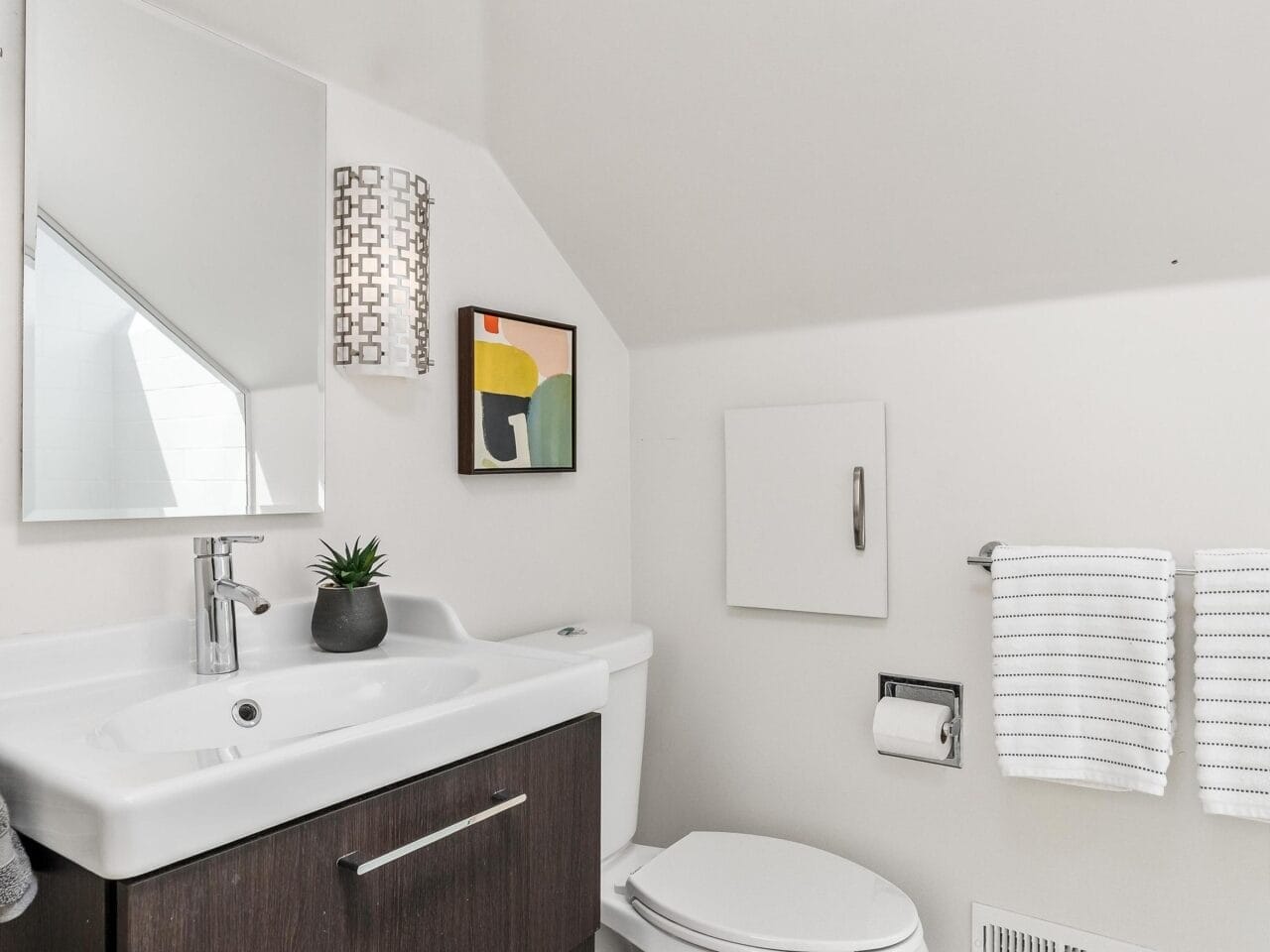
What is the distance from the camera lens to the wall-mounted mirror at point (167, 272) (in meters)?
1.13

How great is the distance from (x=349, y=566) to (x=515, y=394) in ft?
1.74

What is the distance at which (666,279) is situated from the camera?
1.88 m

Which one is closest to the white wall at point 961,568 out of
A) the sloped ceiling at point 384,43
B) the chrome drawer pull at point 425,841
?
the sloped ceiling at point 384,43

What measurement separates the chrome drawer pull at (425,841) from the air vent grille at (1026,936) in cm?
100

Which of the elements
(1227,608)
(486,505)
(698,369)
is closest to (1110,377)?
(1227,608)

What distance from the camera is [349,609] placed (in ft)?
4.29

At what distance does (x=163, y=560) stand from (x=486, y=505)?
0.62m

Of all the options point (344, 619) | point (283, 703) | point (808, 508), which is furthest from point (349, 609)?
point (808, 508)

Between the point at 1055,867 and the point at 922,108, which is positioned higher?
the point at 922,108

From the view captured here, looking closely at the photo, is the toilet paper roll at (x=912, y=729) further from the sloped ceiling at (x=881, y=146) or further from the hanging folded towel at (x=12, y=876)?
the hanging folded towel at (x=12, y=876)

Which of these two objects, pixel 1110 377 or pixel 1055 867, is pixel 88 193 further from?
pixel 1055 867

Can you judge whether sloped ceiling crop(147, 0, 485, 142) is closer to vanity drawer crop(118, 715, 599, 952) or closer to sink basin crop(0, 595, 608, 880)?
sink basin crop(0, 595, 608, 880)

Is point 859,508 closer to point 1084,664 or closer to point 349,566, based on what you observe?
point 1084,664

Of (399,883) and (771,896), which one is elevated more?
(399,883)
